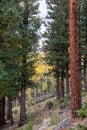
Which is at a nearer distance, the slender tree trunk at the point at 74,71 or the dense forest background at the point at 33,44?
the slender tree trunk at the point at 74,71

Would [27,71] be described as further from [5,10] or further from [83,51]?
[5,10]

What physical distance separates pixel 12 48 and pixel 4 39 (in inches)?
60.6

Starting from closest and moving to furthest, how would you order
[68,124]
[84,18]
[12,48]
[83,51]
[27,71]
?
[68,124], [12,48], [27,71], [83,51], [84,18]

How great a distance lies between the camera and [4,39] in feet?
58.6

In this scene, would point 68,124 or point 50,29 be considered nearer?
point 68,124

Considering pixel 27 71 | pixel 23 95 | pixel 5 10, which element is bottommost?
pixel 23 95

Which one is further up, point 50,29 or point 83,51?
point 50,29

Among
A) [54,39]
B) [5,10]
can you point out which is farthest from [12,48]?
[54,39]

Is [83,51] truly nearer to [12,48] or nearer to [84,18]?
[84,18]

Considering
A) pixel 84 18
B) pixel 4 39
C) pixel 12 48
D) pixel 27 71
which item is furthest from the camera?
pixel 84 18

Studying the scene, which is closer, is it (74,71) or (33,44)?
(74,71)

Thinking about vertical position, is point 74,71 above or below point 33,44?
below

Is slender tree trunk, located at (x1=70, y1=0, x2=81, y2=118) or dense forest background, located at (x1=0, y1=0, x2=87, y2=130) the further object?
dense forest background, located at (x1=0, y1=0, x2=87, y2=130)

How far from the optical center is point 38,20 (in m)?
26.8
